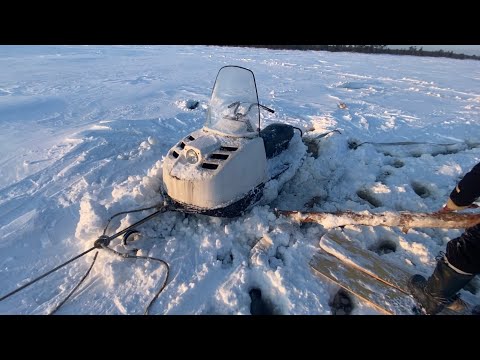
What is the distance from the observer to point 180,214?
359 centimetres

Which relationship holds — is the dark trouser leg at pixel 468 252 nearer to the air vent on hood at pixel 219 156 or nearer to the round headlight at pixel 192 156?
the air vent on hood at pixel 219 156

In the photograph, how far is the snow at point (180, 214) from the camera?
2.80 metres

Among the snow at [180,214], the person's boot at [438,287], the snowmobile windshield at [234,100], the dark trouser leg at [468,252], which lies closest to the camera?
the dark trouser leg at [468,252]

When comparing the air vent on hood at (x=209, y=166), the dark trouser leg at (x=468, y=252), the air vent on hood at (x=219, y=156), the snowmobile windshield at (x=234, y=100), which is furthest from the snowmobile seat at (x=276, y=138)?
the dark trouser leg at (x=468, y=252)

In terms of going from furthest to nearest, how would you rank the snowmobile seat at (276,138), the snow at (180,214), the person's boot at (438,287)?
the snowmobile seat at (276,138)
the snow at (180,214)
the person's boot at (438,287)

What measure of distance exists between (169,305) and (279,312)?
0.94 m

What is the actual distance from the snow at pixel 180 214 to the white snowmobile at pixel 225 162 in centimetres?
27

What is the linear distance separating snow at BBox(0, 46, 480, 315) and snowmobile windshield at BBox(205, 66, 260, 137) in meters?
0.93

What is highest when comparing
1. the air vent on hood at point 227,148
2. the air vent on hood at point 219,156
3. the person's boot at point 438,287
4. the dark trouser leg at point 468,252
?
the air vent on hood at point 227,148

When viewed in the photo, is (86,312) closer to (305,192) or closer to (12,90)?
(305,192)

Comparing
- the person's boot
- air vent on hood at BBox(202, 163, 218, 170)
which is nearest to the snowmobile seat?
air vent on hood at BBox(202, 163, 218, 170)

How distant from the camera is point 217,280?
2.89 m

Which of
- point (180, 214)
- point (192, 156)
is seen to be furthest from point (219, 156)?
point (180, 214)

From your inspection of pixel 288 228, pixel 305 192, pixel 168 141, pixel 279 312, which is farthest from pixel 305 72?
pixel 279 312
